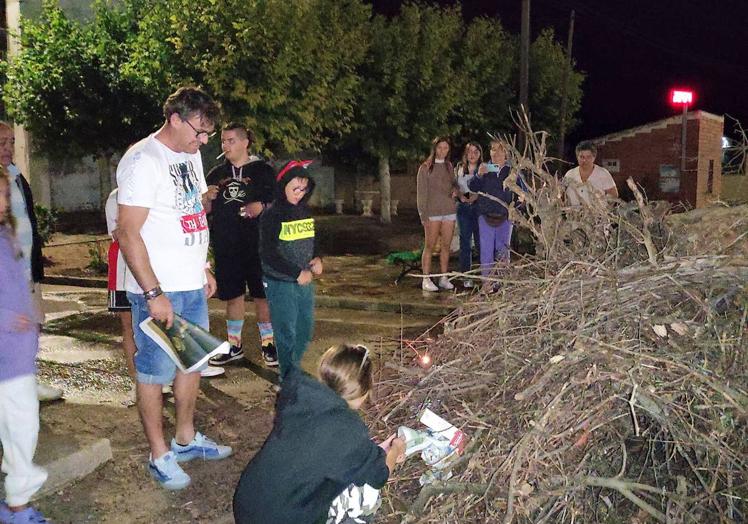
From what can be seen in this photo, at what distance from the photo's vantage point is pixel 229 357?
654 cm

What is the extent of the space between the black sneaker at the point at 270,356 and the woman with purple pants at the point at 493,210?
342cm

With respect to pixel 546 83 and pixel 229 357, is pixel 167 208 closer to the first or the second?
pixel 229 357

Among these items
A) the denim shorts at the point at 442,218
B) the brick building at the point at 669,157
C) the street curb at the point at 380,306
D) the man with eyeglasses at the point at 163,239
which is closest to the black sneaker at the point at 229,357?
the man with eyeglasses at the point at 163,239

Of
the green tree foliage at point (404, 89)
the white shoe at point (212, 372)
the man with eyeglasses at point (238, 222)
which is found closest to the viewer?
the white shoe at point (212, 372)

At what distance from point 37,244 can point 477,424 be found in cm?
363

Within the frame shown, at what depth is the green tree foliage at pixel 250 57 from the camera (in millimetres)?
13930

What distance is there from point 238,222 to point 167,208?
240 cm

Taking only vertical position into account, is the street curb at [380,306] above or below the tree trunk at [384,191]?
below

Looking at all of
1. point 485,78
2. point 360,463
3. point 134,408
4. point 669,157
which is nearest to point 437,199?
point 134,408

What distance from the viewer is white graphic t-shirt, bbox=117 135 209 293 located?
387cm

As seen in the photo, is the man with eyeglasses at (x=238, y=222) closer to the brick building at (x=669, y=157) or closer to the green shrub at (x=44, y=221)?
the green shrub at (x=44, y=221)

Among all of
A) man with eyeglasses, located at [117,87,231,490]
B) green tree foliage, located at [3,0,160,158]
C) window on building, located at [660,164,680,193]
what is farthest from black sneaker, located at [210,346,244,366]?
window on building, located at [660,164,680,193]

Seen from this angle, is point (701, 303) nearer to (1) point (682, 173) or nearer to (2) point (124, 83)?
(2) point (124, 83)

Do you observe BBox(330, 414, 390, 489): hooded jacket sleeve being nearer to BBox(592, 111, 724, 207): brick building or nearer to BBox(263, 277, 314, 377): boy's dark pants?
BBox(263, 277, 314, 377): boy's dark pants
